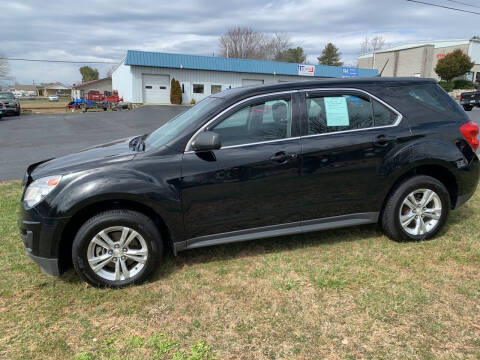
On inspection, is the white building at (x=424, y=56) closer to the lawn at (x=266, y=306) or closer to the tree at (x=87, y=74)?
the lawn at (x=266, y=306)

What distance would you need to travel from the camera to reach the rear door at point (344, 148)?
134 inches

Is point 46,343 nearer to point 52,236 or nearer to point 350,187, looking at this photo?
point 52,236

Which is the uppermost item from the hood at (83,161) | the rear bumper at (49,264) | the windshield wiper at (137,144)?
the windshield wiper at (137,144)

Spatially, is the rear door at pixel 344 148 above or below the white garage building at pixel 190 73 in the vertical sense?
below

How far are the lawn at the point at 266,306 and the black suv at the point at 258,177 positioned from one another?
30 cm

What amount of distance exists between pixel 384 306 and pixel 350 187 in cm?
120

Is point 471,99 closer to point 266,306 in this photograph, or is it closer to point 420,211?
point 420,211

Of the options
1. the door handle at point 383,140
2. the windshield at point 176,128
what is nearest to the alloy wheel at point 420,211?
the door handle at point 383,140


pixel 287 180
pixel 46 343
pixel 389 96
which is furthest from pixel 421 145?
pixel 46 343

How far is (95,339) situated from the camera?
254 centimetres

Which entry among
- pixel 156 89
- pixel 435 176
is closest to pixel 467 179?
pixel 435 176

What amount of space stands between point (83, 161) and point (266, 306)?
2.08m

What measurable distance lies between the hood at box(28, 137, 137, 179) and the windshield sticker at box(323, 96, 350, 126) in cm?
196

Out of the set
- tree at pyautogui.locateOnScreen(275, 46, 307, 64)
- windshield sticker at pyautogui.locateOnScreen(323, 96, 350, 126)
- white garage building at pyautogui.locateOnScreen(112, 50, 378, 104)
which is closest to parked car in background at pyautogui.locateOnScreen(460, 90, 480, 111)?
white garage building at pyautogui.locateOnScreen(112, 50, 378, 104)
